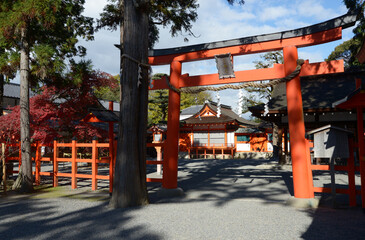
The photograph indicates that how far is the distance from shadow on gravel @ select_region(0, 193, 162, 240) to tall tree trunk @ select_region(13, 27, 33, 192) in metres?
1.37

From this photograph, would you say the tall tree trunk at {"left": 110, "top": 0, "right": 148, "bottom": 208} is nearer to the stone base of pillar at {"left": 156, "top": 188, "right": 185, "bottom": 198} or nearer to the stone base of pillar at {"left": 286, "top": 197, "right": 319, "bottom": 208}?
the stone base of pillar at {"left": 156, "top": 188, "right": 185, "bottom": 198}

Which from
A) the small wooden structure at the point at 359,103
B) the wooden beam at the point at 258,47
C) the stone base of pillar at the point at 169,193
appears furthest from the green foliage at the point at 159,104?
the small wooden structure at the point at 359,103

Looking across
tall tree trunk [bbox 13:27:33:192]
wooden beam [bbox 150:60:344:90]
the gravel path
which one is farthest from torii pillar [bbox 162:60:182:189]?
tall tree trunk [bbox 13:27:33:192]

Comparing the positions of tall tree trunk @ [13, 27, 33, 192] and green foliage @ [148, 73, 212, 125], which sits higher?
green foliage @ [148, 73, 212, 125]

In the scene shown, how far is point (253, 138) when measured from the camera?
23.8 m

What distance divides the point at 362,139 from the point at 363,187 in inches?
36.6

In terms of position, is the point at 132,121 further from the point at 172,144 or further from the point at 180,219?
the point at 180,219

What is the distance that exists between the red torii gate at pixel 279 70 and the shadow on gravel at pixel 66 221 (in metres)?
2.14

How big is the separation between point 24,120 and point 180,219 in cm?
565

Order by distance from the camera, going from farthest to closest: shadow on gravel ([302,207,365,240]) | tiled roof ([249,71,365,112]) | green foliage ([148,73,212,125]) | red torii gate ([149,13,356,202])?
green foliage ([148,73,212,125]) < tiled roof ([249,71,365,112]) < red torii gate ([149,13,356,202]) < shadow on gravel ([302,207,365,240])

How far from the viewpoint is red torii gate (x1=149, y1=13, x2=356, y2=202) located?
543cm

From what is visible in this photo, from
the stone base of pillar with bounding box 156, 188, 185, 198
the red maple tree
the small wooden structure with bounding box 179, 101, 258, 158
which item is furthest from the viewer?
the small wooden structure with bounding box 179, 101, 258, 158

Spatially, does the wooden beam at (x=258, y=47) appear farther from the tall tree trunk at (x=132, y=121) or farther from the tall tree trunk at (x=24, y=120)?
the tall tree trunk at (x=24, y=120)

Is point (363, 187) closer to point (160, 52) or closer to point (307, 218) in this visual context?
point (307, 218)
